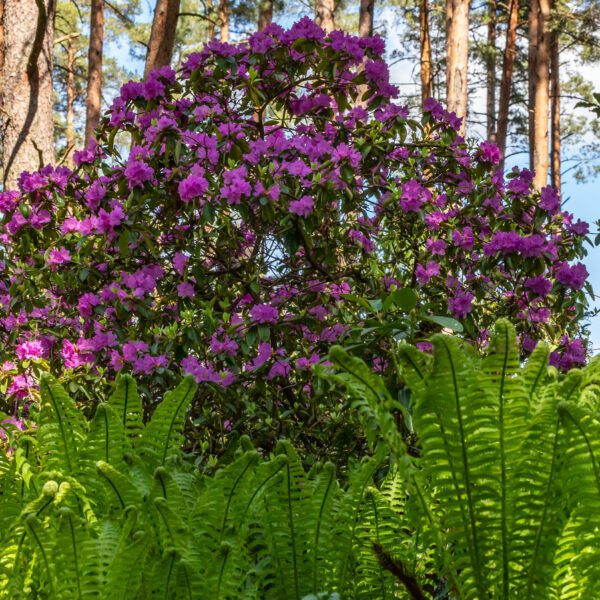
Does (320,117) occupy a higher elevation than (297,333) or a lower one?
higher

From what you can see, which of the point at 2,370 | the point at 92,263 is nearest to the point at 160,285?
the point at 92,263

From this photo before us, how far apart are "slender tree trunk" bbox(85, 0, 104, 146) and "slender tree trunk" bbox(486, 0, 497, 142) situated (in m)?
8.76

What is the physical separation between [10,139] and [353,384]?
601 cm

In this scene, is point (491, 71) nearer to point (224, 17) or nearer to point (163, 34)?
point (224, 17)

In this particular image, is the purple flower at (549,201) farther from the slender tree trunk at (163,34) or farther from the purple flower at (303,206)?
the slender tree trunk at (163,34)

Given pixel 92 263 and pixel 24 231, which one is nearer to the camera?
pixel 92 263

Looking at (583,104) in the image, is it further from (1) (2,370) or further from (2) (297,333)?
(1) (2,370)

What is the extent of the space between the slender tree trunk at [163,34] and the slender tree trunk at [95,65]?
30.3 feet

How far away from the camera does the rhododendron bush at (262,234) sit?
11.4ft

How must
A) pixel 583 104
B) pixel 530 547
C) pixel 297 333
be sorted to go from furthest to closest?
pixel 297 333, pixel 583 104, pixel 530 547

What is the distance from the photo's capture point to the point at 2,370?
4133mm

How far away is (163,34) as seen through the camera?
257 inches

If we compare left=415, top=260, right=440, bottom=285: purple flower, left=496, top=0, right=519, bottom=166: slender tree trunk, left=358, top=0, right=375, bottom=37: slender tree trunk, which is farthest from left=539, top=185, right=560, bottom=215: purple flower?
left=496, top=0, right=519, bottom=166: slender tree trunk

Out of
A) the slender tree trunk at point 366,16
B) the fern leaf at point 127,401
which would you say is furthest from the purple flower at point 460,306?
the slender tree trunk at point 366,16
